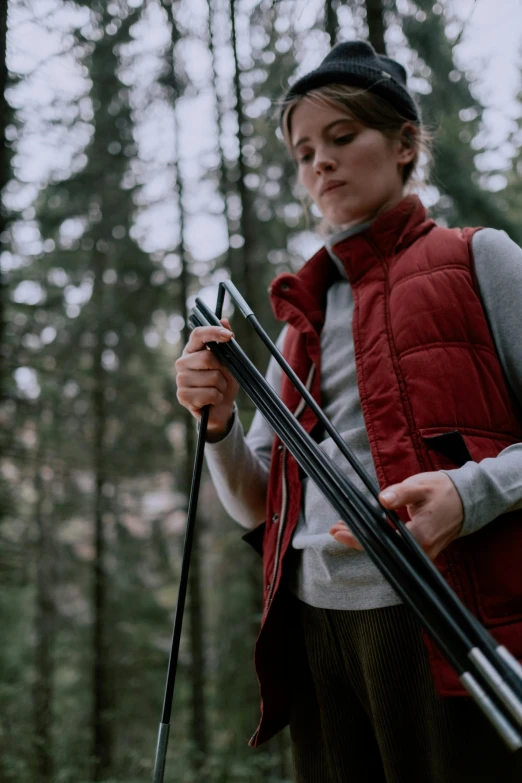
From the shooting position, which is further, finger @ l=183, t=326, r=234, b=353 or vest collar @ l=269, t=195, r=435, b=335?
vest collar @ l=269, t=195, r=435, b=335

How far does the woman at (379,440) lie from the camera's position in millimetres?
1089

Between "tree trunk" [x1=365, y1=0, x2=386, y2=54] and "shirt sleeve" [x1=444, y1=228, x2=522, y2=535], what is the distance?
7.76 feet

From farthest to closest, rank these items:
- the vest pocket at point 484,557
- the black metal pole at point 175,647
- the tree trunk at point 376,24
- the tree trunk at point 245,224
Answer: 1. the tree trunk at point 245,224
2. the tree trunk at point 376,24
3. the black metal pole at point 175,647
4. the vest pocket at point 484,557

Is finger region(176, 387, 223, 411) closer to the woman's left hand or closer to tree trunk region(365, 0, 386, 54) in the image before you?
the woman's left hand

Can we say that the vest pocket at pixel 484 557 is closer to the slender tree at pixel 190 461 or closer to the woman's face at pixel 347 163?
the woman's face at pixel 347 163

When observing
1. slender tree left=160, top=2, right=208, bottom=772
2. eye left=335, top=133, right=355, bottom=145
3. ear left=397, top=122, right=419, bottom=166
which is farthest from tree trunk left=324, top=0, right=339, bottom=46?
slender tree left=160, top=2, right=208, bottom=772

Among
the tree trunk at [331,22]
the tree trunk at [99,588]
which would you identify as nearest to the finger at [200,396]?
the tree trunk at [331,22]

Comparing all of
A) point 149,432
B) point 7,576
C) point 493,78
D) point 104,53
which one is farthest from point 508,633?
point 149,432

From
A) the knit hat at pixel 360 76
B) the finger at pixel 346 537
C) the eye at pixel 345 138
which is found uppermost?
the knit hat at pixel 360 76

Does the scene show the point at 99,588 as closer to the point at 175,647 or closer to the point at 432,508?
the point at 175,647

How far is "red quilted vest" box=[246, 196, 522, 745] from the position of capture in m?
1.11

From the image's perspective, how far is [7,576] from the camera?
468cm

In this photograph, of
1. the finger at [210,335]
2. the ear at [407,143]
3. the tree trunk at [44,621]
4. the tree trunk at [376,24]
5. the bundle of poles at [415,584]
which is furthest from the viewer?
the tree trunk at [44,621]

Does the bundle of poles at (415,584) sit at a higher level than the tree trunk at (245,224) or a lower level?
lower
